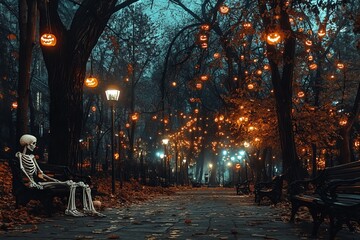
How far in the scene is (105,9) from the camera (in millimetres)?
12867

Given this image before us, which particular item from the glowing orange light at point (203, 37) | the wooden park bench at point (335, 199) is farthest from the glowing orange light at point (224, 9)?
the wooden park bench at point (335, 199)

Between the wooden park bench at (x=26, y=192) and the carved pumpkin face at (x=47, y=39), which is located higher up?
the carved pumpkin face at (x=47, y=39)

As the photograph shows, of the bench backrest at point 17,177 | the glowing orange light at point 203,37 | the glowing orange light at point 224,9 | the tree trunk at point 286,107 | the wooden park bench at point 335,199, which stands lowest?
the wooden park bench at point 335,199

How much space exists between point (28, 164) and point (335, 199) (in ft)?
20.6

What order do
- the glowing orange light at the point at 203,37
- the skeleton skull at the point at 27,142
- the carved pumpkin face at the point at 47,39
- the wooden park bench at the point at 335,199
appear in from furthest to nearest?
the glowing orange light at the point at 203,37
the carved pumpkin face at the point at 47,39
the skeleton skull at the point at 27,142
the wooden park bench at the point at 335,199

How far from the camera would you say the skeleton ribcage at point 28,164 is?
9.80 metres

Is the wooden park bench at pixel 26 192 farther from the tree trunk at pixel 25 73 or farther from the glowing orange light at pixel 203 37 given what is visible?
the glowing orange light at pixel 203 37

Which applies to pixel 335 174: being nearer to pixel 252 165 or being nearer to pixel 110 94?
pixel 110 94

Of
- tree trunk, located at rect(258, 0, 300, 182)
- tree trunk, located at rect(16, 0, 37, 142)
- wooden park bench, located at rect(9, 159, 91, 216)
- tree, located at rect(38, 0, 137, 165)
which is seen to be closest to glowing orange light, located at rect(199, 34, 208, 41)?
tree trunk, located at rect(258, 0, 300, 182)

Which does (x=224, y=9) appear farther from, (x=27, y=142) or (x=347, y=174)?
(x=347, y=174)

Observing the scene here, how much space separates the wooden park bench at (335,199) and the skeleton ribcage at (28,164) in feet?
17.3

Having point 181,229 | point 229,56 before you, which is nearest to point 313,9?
point 181,229

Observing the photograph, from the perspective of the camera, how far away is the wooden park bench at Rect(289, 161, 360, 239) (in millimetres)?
5801

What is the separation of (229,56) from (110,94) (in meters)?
6.51
